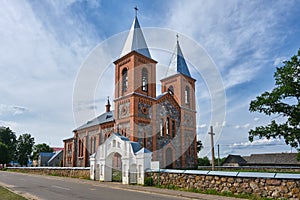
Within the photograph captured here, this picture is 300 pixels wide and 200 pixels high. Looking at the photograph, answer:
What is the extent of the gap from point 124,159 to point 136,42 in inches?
530

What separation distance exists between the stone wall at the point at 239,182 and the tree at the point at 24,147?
2587 inches

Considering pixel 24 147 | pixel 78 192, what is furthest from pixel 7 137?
pixel 78 192

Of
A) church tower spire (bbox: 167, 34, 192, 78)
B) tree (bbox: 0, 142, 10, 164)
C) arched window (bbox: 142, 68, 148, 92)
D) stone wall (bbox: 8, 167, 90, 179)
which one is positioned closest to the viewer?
stone wall (bbox: 8, 167, 90, 179)

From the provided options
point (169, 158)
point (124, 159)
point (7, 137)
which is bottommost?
point (169, 158)

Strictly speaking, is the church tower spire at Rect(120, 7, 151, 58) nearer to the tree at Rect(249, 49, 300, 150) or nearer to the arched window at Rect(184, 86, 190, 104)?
the arched window at Rect(184, 86, 190, 104)

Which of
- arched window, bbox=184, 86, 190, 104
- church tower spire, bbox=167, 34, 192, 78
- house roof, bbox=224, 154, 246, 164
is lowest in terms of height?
house roof, bbox=224, 154, 246, 164

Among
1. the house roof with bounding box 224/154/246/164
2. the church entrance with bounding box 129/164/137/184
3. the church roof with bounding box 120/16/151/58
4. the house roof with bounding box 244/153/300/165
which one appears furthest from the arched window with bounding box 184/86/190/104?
the house roof with bounding box 224/154/246/164

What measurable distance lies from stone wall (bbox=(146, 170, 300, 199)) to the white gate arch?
187cm

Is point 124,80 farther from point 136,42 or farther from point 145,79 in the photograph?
point 136,42

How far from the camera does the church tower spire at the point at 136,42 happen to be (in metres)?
27.0

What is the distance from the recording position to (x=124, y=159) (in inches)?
736

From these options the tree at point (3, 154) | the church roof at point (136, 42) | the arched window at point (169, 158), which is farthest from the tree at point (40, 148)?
the church roof at point (136, 42)

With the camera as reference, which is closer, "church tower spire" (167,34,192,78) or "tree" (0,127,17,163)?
"church tower spire" (167,34,192,78)

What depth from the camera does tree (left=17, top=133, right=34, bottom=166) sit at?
7062 cm
